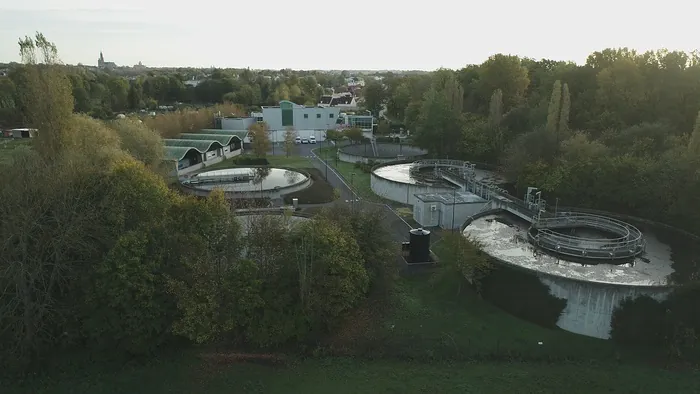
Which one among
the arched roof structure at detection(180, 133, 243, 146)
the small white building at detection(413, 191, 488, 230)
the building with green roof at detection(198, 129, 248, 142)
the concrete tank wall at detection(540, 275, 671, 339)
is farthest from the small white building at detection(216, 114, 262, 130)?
the concrete tank wall at detection(540, 275, 671, 339)

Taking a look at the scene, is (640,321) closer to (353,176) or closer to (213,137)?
(353,176)

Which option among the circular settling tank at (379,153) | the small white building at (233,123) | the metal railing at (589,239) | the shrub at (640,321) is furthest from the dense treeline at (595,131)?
the small white building at (233,123)

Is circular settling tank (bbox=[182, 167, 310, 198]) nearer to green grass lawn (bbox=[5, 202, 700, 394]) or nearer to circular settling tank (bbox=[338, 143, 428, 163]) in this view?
circular settling tank (bbox=[338, 143, 428, 163])

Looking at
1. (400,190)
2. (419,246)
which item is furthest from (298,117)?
(419,246)

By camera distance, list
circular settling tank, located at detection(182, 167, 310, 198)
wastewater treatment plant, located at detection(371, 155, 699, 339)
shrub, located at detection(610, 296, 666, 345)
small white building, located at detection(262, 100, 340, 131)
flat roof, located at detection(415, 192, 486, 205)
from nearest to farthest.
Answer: shrub, located at detection(610, 296, 666, 345), wastewater treatment plant, located at detection(371, 155, 699, 339), flat roof, located at detection(415, 192, 486, 205), circular settling tank, located at detection(182, 167, 310, 198), small white building, located at detection(262, 100, 340, 131)

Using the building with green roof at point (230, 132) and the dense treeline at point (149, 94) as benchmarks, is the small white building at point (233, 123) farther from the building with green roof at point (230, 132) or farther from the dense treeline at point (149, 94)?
the dense treeline at point (149, 94)

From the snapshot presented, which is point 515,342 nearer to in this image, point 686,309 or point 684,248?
point 686,309
